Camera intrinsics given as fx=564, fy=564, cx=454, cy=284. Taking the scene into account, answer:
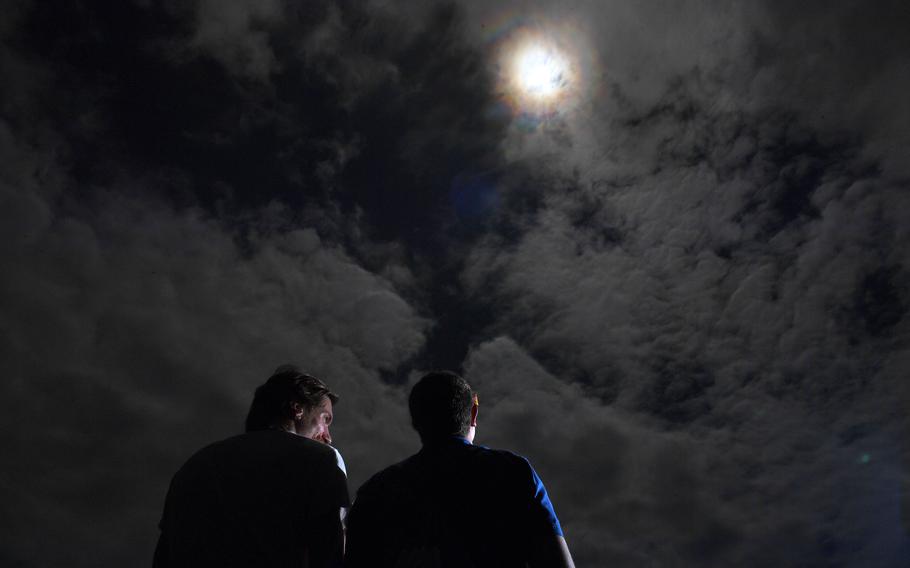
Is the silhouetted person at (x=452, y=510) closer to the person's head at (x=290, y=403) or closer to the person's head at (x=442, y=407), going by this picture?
the person's head at (x=442, y=407)

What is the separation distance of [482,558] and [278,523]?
1185 mm

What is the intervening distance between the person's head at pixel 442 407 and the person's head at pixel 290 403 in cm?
72

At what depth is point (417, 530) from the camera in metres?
3.27

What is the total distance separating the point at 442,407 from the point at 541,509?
87 cm

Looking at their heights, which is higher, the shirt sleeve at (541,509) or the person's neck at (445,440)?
the person's neck at (445,440)

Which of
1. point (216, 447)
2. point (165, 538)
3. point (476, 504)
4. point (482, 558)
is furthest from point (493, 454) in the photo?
point (165, 538)

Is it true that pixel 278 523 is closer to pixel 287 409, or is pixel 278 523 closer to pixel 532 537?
pixel 287 409

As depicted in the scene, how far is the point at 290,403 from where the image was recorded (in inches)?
153

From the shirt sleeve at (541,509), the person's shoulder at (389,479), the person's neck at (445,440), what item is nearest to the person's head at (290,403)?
the person's shoulder at (389,479)

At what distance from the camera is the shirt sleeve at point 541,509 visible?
10.8 feet

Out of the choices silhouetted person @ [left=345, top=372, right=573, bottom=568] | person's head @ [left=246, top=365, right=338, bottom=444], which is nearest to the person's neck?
silhouetted person @ [left=345, top=372, right=573, bottom=568]

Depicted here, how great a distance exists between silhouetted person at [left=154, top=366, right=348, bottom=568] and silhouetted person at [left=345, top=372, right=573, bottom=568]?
218 mm

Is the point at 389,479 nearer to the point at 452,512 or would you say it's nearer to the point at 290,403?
the point at 452,512

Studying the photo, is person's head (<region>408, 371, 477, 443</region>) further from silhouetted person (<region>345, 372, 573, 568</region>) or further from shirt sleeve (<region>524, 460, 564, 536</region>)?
shirt sleeve (<region>524, 460, 564, 536</region>)
